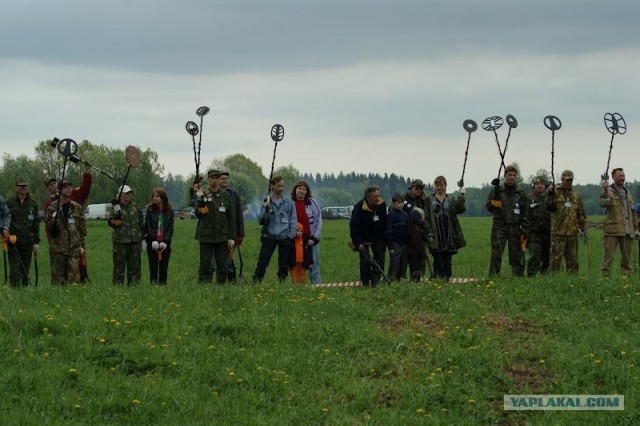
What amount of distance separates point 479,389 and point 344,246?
87.8ft

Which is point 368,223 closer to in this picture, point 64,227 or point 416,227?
point 416,227

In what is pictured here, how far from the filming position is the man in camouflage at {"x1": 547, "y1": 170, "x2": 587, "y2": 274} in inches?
685

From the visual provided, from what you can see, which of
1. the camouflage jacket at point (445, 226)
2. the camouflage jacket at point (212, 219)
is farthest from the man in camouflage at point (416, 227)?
the camouflage jacket at point (212, 219)

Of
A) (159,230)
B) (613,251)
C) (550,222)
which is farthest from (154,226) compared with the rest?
(613,251)

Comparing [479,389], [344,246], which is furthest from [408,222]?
[344,246]

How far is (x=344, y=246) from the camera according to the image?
37.3 m

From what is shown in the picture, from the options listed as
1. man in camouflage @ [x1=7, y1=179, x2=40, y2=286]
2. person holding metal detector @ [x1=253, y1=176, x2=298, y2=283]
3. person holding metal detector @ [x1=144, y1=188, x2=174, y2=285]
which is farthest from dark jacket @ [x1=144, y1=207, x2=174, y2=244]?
man in camouflage @ [x1=7, y1=179, x2=40, y2=286]

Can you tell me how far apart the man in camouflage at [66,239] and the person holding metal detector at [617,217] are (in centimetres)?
986

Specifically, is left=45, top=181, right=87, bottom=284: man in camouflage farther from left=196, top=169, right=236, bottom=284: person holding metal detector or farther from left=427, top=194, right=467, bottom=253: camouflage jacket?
left=427, top=194, right=467, bottom=253: camouflage jacket

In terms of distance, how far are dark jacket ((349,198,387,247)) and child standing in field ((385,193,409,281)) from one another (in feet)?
0.53

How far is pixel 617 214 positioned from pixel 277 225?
650 centimetres

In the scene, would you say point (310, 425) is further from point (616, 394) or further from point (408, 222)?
point (408, 222)

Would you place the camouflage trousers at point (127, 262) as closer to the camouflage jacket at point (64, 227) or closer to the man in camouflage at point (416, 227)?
the camouflage jacket at point (64, 227)

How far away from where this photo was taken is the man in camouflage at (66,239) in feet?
56.4
